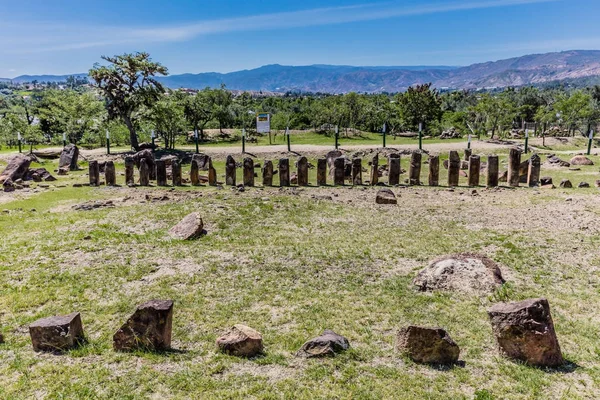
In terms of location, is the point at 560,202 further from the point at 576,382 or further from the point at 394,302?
the point at 576,382

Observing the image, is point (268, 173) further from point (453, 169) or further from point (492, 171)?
point (492, 171)

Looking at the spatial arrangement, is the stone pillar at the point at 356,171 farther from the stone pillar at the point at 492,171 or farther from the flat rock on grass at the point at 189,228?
the flat rock on grass at the point at 189,228

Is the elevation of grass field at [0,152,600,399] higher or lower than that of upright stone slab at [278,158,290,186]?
lower

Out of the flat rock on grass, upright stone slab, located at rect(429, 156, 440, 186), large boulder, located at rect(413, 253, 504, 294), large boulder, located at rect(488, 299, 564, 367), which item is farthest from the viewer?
upright stone slab, located at rect(429, 156, 440, 186)

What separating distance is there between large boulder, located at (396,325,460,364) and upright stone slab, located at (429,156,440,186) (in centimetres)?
1408

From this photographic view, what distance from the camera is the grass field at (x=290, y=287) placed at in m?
6.01

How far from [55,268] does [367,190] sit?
1198 centimetres

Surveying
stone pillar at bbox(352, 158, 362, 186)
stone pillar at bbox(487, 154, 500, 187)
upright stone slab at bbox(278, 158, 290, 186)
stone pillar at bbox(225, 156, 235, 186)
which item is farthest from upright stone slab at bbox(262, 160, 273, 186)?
stone pillar at bbox(487, 154, 500, 187)

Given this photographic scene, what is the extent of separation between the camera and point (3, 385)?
19.5ft

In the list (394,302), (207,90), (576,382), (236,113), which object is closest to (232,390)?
(394,302)

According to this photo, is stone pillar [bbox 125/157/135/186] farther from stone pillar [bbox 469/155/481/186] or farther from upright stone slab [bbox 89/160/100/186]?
stone pillar [bbox 469/155/481/186]

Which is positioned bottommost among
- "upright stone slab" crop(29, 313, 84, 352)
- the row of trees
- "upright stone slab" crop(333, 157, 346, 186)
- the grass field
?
the grass field

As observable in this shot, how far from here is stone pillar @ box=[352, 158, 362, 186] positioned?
2002cm

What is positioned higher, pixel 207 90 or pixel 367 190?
pixel 207 90
